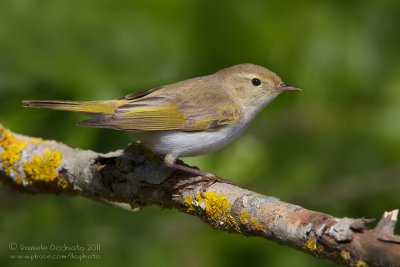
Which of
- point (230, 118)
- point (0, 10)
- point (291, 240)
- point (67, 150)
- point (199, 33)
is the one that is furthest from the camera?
point (199, 33)

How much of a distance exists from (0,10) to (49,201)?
1840 millimetres

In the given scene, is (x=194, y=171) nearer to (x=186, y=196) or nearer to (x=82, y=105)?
(x=186, y=196)

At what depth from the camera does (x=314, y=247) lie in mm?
3145

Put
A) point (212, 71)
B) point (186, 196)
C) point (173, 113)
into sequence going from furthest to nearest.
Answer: point (212, 71) → point (173, 113) → point (186, 196)

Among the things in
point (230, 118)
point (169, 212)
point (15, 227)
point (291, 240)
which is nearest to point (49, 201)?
point (15, 227)

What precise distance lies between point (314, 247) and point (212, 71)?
3620mm

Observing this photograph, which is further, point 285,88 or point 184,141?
point 285,88

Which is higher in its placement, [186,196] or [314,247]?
[314,247]

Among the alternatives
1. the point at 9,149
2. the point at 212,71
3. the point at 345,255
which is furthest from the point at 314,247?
the point at 212,71

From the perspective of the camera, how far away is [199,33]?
6340 millimetres

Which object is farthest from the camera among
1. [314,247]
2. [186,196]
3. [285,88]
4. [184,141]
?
[285,88]

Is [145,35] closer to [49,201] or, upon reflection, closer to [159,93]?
[159,93]

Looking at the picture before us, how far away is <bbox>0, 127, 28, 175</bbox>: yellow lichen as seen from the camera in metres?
5.03

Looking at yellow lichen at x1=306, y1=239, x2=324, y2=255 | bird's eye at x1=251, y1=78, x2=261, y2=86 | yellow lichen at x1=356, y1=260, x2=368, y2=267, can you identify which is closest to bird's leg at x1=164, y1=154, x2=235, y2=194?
yellow lichen at x1=306, y1=239, x2=324, y2=255
